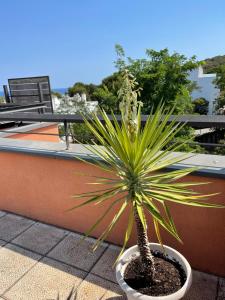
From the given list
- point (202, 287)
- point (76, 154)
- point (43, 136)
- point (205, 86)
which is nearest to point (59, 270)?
point (76, 154)

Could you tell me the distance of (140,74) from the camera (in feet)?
33.2

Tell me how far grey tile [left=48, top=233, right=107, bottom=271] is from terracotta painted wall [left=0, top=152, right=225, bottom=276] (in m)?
0.15

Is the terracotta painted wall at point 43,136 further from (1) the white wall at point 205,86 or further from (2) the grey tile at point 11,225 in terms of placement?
(1) the white wall at point 205,86

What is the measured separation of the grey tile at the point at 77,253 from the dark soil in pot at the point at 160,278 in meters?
0.67

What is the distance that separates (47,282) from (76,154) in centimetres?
118

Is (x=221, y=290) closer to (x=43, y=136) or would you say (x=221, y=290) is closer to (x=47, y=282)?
(x=47, y=282)

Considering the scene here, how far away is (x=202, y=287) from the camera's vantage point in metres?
1.81

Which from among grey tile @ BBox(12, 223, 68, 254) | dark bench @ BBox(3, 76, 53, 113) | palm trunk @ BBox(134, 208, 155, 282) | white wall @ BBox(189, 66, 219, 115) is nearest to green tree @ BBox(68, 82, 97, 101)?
white wall @ BBox(189, 66, 219, 115)

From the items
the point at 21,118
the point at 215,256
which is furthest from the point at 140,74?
the point at 215,256

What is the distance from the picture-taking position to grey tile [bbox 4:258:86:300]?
1845 millimetres

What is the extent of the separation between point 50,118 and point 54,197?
958 millimetres

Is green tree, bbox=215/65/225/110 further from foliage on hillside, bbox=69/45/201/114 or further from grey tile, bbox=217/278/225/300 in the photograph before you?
grey tile, bbox=217/278/225/300

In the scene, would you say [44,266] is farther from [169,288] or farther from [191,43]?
[191,43]

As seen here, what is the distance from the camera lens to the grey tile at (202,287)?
1.73 metres
